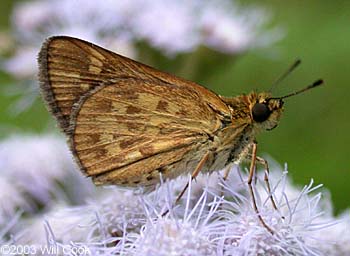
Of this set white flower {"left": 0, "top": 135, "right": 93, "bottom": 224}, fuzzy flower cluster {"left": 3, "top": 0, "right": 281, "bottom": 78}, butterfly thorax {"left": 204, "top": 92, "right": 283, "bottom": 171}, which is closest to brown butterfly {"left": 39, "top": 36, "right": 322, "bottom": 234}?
butterfly thorax {"left": 204, "top": 92, "right": 283, "bottom": 171}

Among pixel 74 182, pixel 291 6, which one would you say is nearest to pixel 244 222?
pixel 74 182

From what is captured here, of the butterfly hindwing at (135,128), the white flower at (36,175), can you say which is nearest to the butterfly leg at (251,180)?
the butterfly hindwing at (135,128)

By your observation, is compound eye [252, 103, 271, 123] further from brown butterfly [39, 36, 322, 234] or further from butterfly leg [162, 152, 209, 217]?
butterfly leg [162, 152, 209, 217]

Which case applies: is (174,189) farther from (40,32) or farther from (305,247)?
(40,32)

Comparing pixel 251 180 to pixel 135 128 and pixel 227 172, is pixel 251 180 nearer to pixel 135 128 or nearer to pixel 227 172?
pixel 227 172

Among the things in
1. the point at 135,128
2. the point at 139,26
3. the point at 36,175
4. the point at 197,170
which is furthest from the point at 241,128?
the point at 139,26

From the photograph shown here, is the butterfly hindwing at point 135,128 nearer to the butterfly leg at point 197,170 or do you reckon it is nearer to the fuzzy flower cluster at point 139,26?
the butterfly leg at point 197,170
